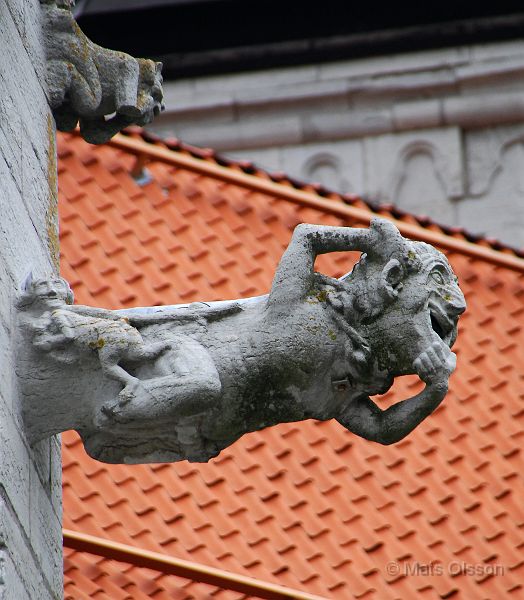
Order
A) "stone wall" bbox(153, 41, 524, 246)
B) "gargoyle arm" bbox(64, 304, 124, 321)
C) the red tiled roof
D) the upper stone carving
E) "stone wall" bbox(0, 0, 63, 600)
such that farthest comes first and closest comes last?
"stone wall" bbox(153, 41, 524, 246) → the red tiled roof → the upper stone carving → "gargoyle arm" bbox(64, 304, 124, 321) → "stone wall" bbox(0, 0, 63, 600)

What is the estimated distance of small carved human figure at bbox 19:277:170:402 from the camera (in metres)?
5.11

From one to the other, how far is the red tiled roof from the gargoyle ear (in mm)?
3188

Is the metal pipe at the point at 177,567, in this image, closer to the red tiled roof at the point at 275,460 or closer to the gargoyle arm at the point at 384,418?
the red tiled roof at the point at 275,460

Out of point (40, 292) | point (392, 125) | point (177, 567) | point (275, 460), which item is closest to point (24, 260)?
point (40, 292)

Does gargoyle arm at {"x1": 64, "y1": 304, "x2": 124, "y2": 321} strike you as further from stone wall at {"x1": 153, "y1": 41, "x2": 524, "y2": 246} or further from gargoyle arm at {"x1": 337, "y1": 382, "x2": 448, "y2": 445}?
stone wall at {"x1": 153, "y1": 41, "x2": 524, "y2": 246}

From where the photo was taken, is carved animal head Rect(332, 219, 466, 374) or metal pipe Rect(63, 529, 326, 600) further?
metal pipe Rect(63, 529, 326, 600)

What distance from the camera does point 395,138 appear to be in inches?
599

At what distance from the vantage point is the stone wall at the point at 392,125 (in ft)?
49.0

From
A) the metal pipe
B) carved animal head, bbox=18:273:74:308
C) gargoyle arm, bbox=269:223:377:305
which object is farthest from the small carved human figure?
the metal pipe

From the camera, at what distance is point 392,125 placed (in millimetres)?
15133

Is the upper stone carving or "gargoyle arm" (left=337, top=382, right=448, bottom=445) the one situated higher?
the upper stone carving

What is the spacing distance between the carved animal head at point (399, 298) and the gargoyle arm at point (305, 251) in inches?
1.3

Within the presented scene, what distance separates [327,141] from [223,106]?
76 cm

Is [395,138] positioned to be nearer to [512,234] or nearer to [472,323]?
[512,234]
